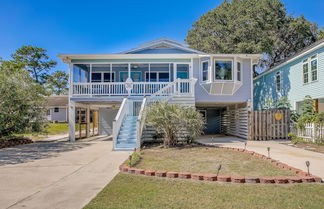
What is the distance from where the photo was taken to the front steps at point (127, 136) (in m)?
10.1

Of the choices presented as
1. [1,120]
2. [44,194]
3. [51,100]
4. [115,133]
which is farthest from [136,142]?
[51,100]

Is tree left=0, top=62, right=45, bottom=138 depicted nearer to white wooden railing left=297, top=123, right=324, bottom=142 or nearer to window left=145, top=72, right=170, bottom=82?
window left=145, top=72, right=170, bottom=82

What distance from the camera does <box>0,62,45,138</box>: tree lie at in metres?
12.0

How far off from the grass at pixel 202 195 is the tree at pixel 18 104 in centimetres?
1027

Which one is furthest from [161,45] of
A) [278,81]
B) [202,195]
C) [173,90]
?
[202,195]

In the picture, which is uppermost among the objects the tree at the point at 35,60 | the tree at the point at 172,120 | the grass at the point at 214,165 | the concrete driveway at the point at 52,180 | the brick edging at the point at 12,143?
the tree at the point at 35,60

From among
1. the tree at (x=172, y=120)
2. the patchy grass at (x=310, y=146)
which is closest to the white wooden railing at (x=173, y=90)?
the tree at (x=172, y=120)

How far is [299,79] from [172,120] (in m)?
10.3

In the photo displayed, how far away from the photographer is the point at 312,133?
11281 millimetres

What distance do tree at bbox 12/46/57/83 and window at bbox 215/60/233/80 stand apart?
1315 inches

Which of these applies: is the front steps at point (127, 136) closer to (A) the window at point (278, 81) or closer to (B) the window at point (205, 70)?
(B) the window at point (205, 70)

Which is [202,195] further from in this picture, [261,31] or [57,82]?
[57,82]

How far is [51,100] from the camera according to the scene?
35031mm

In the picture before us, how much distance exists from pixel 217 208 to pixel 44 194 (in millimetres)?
3208
